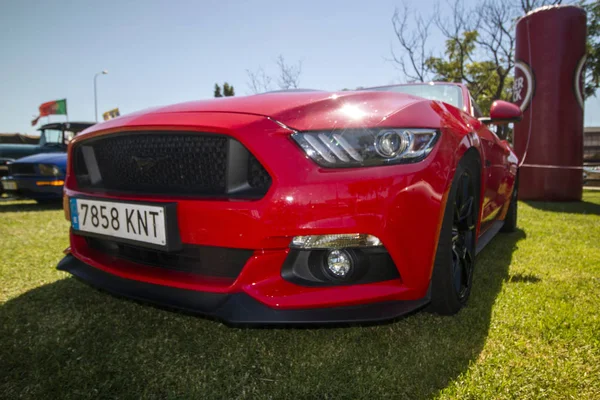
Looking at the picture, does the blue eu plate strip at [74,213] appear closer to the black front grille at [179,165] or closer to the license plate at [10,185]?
the black front grille at [179,165]

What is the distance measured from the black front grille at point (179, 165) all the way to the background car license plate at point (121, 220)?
0.34ft

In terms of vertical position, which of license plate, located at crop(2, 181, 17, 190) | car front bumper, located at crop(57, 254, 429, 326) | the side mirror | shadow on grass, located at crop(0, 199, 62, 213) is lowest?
shadow on grass, located at crop(0, 199, 62, 213)

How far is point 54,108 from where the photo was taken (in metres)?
26.1

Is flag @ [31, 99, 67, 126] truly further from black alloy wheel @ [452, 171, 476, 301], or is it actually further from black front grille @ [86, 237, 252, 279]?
black alloy wheel @ [452, 171, 476, 301]

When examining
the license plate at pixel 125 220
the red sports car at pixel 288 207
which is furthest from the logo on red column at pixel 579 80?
the license plate at pixel 125 220

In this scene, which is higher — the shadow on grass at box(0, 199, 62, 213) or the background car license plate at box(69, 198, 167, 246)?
the background car license plate at box(69, 198, 167, 246)

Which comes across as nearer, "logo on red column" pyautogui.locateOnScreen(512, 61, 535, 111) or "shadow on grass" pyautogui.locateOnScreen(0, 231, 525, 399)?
"shadow on grass" pyautogui.locateOnScreen(0, 231, 525, 399)

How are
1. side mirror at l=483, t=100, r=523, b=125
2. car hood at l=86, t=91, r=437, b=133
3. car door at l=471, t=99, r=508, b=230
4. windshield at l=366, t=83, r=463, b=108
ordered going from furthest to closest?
windshield at l=366, t=83, r=463, b=108, side mirror at l=483, t=100, r=523, b=125, car door at l=471, t=99, r=508, b=230, car hood at l=86, t=91, r=437, b=133

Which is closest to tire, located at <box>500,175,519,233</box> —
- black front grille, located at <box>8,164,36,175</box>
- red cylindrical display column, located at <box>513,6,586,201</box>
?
red cylindrical display column, located at <box>513,6,586,201</box>

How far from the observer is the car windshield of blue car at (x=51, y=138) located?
7.78 meters

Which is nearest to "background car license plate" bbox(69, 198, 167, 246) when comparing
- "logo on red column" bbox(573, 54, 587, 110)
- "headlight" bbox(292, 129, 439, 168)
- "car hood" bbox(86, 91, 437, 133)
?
"car hood" bbox(86, 91, 437, 133)

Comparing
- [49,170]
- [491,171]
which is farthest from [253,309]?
[49,170]

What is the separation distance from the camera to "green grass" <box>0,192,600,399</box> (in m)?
1.37

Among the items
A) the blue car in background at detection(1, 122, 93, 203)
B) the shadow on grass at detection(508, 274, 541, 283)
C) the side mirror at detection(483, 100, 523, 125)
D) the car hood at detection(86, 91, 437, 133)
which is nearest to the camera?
the car hood at detection(86, 91, 437, 133)
